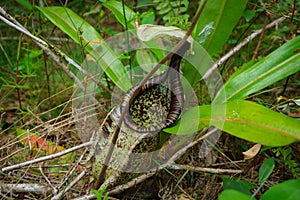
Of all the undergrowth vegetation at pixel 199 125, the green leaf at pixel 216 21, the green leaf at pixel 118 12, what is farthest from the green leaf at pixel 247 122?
the green leaf at pixel 118 12

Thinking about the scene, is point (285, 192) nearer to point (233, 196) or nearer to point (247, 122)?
point (233, 196)

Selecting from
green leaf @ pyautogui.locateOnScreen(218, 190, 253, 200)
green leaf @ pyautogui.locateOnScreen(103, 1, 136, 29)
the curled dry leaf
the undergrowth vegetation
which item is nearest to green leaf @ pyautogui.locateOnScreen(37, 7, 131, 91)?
the undergrowth vegetation

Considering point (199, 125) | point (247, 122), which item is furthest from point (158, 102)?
point (247, 122)

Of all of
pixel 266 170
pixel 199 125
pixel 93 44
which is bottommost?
pixel 266 170

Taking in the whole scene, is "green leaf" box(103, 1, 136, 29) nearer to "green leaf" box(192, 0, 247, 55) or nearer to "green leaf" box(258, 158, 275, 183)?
"green leaf" box(192, 0, 247, 55)

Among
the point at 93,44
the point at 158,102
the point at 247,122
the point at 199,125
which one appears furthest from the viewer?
the point at 93,44
